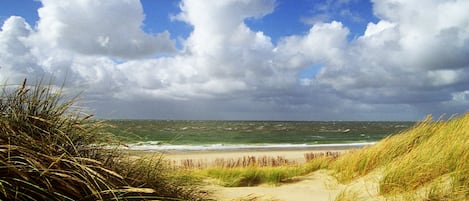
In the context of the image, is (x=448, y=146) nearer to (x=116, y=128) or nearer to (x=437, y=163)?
(x=437, y=163)

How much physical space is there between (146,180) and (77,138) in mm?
798

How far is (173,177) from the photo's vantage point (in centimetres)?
→ 530

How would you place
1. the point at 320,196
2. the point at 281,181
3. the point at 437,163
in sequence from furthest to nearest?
the point at 281,181, the point at 320,196, the point at 437,163

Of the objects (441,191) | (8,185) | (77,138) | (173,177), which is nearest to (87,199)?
(8,185)

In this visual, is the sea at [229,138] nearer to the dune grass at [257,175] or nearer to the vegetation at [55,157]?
the vegetation at [55,157]

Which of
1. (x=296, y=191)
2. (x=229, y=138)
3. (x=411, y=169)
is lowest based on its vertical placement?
(x=229, y=138)

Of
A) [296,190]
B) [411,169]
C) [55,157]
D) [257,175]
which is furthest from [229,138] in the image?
[55,157]

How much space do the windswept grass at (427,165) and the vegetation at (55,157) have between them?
Result: 10.9ft

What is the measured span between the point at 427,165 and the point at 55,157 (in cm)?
495

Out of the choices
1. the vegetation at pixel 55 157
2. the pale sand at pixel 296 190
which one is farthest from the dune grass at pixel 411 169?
the vegetation at pixel 55 157

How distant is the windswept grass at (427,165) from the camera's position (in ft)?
17.7

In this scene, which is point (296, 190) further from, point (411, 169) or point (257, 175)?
point (411, 169)

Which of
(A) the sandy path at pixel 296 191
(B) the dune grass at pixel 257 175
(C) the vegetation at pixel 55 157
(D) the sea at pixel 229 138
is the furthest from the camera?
(B) the dune grass at pixel 257 175

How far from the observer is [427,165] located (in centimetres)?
604
